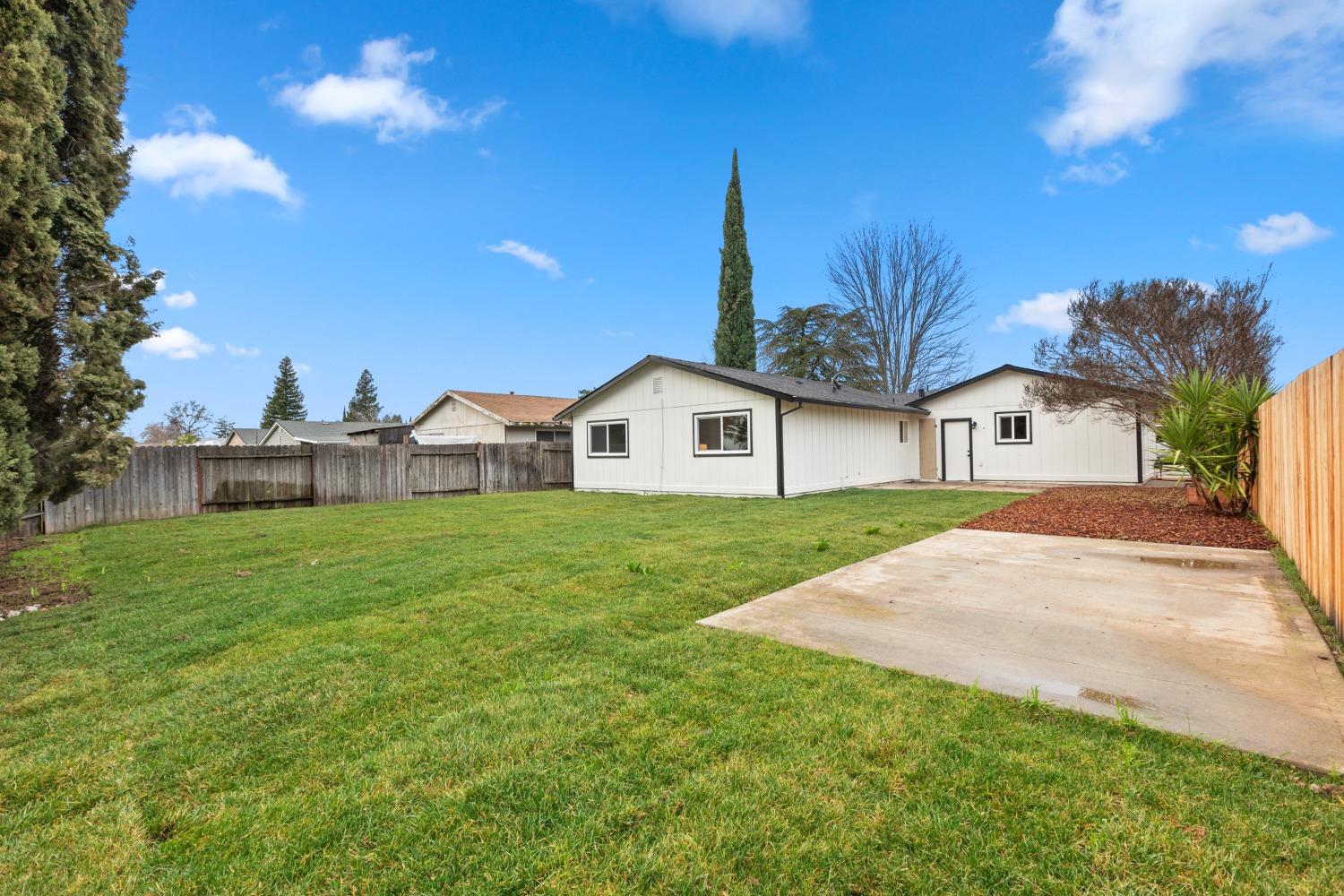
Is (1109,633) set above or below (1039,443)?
below

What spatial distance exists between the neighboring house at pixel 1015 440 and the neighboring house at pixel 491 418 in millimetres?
14775

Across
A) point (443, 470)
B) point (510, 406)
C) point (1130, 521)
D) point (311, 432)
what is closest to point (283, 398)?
point (311, 432)

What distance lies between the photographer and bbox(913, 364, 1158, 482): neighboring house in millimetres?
15938

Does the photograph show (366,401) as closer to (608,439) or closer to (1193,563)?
(608,439)

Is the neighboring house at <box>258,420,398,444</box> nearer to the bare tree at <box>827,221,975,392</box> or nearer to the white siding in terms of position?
the bare tree at <box>827,221,975,392</box>

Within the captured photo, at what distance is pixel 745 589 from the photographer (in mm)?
4867

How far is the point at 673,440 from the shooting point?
15.3 m

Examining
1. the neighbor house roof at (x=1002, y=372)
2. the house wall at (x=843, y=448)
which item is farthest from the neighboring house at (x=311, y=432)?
the neighbor house roof at (x=1002, y=372)

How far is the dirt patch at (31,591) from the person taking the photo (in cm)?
501

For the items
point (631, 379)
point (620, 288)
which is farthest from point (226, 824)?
point (620, 288)

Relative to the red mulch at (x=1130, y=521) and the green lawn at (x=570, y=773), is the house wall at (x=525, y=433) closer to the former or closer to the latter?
the red mulch at (x=1130, y=521)

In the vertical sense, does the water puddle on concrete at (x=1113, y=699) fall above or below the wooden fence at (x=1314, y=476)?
below

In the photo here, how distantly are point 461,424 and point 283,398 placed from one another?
4149 cm

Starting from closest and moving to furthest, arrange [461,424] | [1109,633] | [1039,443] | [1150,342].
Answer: [1109,633]
[1150,342]
[1039,443]
[461,424]
